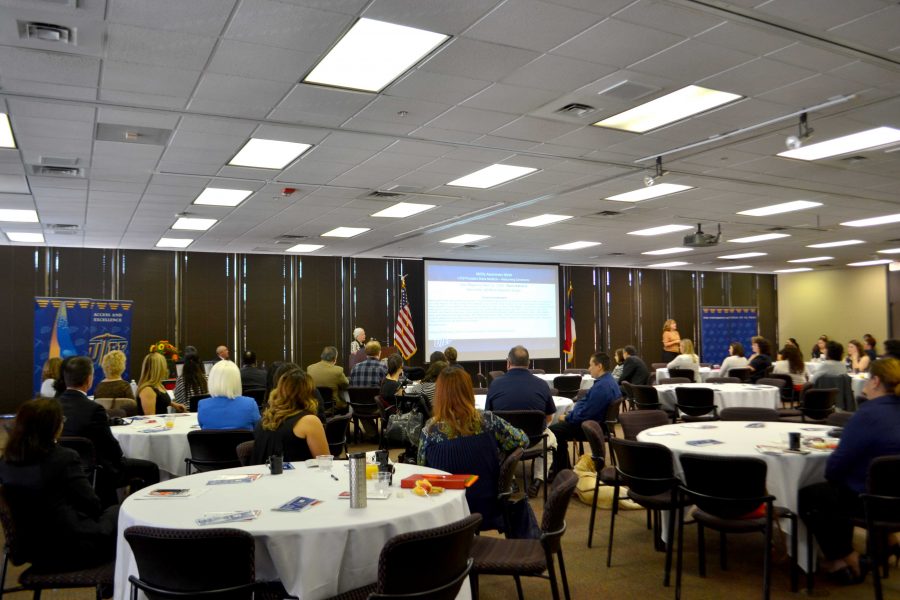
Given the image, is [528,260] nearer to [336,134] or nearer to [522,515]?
[336,134]

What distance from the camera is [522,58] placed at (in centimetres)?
439

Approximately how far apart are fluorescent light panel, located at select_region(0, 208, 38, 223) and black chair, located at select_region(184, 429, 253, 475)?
6097 millimetres

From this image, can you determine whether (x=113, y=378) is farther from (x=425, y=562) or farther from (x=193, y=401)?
(x=425, y=562)

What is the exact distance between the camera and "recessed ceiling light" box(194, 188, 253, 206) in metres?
8.15

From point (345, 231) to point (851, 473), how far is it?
8.95 metres

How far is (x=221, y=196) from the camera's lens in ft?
27.7

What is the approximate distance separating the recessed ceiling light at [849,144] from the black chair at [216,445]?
5.57 meters

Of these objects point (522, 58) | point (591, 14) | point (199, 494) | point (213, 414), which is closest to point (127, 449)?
point (213, 414)

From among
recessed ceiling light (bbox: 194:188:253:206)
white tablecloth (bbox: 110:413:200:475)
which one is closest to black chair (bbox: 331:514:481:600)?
white tablecloth (bbox: 110:413:200:475)

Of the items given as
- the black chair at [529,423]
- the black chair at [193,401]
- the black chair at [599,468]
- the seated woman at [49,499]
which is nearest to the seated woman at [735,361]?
the black chair at [529,423]

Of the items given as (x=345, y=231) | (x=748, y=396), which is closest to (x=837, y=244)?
(x=748, y=396)

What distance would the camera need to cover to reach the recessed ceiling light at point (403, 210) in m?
9.26

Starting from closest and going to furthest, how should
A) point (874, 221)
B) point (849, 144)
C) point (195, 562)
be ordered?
point (195, 562), point (849, 144), point (874, 221)

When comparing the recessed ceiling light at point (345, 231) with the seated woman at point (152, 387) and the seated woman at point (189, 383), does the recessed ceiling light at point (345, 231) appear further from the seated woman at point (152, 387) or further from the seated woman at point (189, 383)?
the seated woman at point (152, 387)
